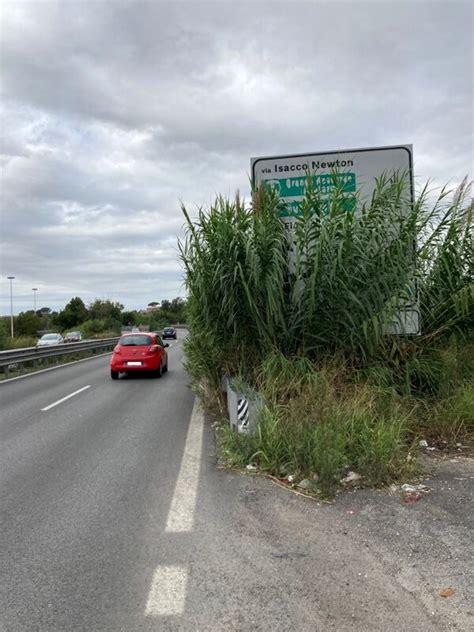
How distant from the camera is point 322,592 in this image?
3.14 m

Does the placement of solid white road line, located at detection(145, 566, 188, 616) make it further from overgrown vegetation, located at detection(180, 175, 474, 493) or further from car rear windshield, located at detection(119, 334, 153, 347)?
car rear windshield, located at detection(119, 334, 153, 347)

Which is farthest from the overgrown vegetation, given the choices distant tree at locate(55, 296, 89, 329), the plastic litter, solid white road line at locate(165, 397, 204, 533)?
distant tree at locate(55, 296, 89, 329)

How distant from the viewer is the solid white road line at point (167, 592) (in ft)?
9.81

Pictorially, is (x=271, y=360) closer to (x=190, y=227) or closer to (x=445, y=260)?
(x=190, y=227)

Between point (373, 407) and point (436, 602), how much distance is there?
10.3 feet

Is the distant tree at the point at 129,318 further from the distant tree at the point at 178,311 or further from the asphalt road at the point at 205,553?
the asphalt road at the point at 205,553

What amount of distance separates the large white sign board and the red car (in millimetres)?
8465

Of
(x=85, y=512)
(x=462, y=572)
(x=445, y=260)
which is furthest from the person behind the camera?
(x=445, y=260)

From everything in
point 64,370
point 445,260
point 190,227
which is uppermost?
point 190,227

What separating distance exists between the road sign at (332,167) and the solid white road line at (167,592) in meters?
6.04

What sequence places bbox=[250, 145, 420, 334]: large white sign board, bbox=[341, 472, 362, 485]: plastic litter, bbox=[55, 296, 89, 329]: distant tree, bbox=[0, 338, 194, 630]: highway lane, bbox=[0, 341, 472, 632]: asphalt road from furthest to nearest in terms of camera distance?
bbox=[55, 296, 89, 329]: distant tree < bbox=[250, 145, 420, 334]: large white sign board < bbox=[341, 472, 362, 485]: plastic litter < bbox=[0, 338, 194, 630]: highway lane < bbox=[0, 341, 472, 632]: asphalt road

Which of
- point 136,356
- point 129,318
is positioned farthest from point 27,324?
point 136,356

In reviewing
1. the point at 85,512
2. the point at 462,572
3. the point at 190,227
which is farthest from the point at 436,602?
the point at 190,227

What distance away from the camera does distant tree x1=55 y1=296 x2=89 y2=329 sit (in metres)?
93.0
